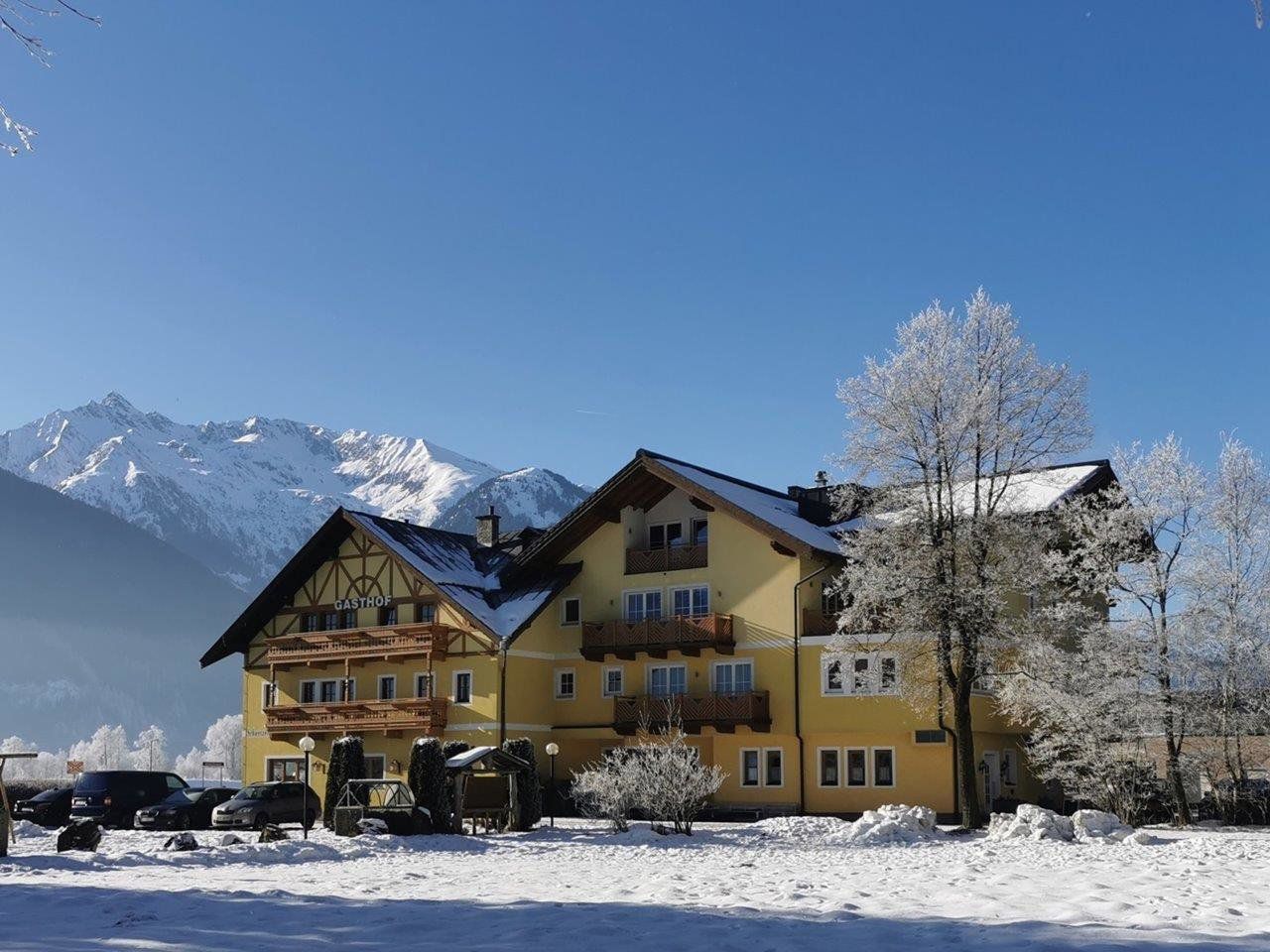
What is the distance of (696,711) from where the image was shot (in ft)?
146

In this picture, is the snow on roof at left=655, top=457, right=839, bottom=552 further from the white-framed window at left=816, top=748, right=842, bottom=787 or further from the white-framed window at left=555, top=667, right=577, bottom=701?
the white-framed window at left=555, top=667, right=577, bottom=701

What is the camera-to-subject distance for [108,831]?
39.1 metres

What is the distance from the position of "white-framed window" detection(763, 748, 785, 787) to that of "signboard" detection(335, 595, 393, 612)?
1528 cm

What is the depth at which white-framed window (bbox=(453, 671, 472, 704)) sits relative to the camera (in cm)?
4816

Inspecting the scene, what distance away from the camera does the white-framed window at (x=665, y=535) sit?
48.2 meters

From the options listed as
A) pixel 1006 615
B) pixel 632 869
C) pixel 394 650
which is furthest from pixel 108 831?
pixel 1006 615

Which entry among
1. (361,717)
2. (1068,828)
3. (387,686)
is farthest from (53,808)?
(1068,828)

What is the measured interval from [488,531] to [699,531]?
13128mm

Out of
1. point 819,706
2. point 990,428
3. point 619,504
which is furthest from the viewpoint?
point 619,504

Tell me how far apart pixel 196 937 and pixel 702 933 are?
472 centimetres

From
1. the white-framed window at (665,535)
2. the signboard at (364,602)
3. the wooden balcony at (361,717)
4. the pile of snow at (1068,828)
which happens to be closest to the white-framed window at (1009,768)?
the pile of snow at (1068,828)

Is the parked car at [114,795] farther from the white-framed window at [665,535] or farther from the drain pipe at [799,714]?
the drain pipe at [799,714]

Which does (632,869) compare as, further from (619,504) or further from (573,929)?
(619,504)

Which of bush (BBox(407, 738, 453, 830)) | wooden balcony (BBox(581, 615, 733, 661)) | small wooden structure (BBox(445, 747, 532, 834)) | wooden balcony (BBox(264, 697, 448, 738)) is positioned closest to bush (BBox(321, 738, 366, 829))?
small wooden structure (BBox(445, 747, 532, 834))
